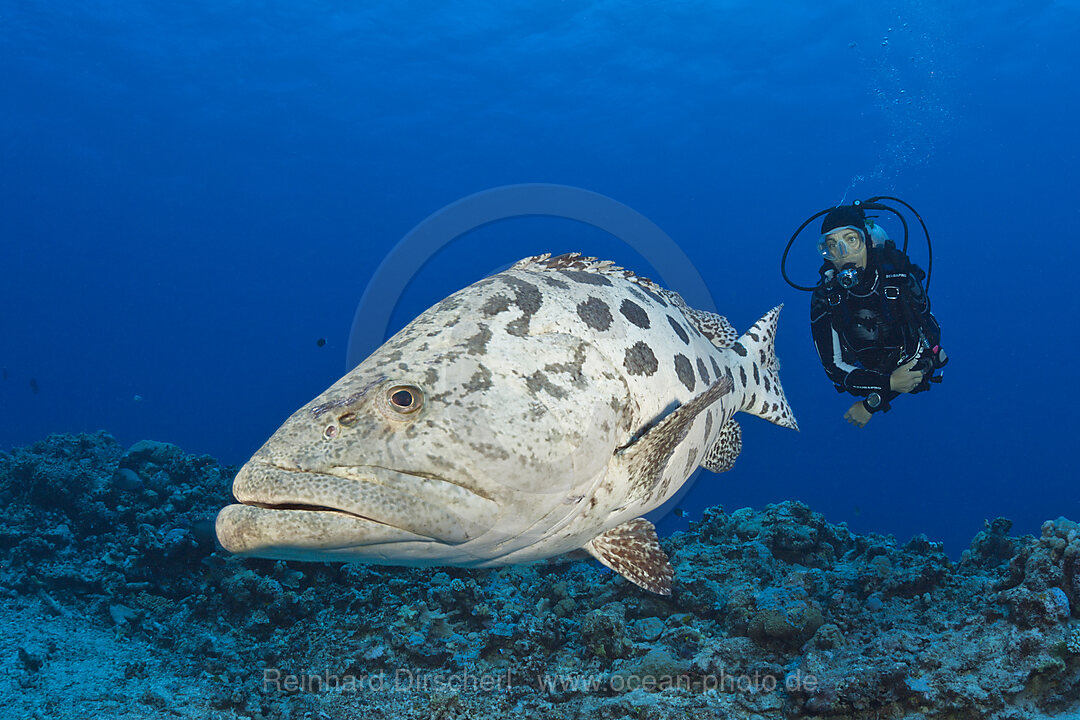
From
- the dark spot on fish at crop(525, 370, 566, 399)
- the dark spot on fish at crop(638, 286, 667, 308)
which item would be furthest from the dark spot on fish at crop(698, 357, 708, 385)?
the dark spot on fish at crop(525, 370, 566, 399)

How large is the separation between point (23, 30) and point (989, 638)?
46.9 meters

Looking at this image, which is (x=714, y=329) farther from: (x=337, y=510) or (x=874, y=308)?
(x=337, y=510)

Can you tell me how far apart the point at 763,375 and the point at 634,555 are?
2.90 m

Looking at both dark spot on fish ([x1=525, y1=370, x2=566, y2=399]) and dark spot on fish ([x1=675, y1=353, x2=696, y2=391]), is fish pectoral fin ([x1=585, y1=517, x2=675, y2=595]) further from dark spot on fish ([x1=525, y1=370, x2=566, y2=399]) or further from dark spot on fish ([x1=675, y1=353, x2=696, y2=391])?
dark spot on fish ([x1=525, y1=370, x2=566, y2=399])

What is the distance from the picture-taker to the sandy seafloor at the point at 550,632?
350cm

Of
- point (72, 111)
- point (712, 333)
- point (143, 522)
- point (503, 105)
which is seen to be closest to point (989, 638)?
point (712, 333)

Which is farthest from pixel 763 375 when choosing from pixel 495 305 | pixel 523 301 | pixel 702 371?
pixel 495 305

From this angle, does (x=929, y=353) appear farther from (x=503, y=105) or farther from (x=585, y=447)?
(x=503, y=105)

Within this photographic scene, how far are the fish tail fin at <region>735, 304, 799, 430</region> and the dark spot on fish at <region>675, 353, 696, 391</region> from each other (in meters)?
1.53

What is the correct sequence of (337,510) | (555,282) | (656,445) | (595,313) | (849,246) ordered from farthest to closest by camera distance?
(849,246) < (555,282) < (595,313) < (656,445) < (337,510)

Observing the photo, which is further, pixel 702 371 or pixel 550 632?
pixel 550 632

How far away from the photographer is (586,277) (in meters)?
4.07

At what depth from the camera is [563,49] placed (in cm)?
3509

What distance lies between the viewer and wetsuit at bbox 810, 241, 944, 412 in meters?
6.23
